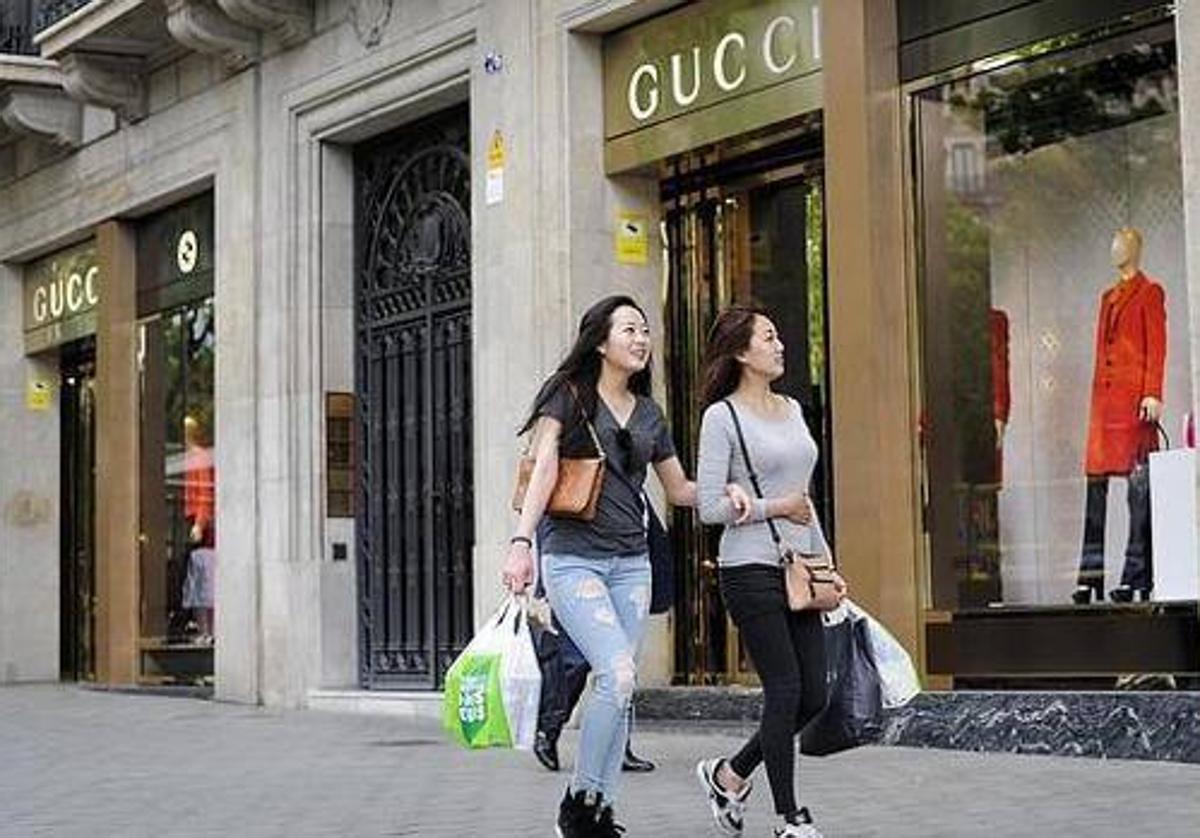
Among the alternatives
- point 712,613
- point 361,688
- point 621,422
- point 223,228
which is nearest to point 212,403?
point 223,228

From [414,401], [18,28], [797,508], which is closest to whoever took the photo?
[797,508]

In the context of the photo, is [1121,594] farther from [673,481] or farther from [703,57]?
[673,481]

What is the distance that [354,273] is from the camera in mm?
16516

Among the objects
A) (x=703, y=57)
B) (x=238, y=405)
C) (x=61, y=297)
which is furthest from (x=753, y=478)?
(x=61, y=297)

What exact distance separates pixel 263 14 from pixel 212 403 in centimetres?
350

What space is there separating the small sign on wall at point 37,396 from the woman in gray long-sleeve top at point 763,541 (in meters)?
15.7

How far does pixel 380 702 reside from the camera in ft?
49.9

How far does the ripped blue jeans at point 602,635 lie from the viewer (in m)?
6.93

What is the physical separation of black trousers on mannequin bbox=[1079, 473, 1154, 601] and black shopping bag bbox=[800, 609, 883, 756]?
396 centimetres

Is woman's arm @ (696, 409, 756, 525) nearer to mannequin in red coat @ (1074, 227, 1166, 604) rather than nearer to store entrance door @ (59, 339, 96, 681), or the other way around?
mannequin in red coat @ (1074, 227, 1166, 604)

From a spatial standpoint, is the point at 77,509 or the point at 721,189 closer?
the point at 721,189

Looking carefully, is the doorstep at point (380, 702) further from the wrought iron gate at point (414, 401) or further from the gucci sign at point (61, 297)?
the gucci sign at point (61, 297)

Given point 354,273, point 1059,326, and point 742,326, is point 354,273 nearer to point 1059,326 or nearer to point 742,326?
point 1059,326

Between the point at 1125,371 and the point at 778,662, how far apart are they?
5.16 m
